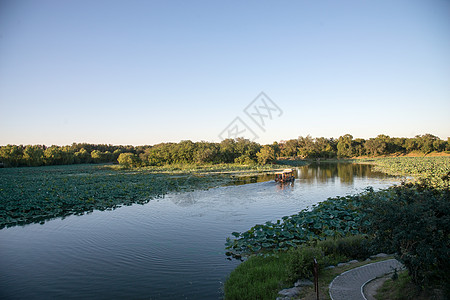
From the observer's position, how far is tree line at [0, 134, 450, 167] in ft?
211

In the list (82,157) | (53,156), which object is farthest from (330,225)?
(82,157)

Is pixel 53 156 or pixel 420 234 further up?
pixel 53 156

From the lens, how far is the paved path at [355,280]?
543 centimetres

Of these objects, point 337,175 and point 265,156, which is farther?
point 265,156

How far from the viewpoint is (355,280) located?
238 inches

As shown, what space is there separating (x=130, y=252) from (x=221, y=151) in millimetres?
58664

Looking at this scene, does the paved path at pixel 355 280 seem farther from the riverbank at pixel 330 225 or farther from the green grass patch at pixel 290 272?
the riverbank at pixel 330 225

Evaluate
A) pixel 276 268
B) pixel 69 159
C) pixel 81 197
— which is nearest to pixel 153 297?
pixel 276 268

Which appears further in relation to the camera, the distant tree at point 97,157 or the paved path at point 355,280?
the distant tree at point 97,157

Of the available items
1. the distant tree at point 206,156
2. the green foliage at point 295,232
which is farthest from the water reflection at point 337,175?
the distant tree at point 206,156

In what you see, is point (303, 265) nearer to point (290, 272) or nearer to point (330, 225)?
point (290, 272)

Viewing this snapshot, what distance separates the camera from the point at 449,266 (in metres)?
4.88

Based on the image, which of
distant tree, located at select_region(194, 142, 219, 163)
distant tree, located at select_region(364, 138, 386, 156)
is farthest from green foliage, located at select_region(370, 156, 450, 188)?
distant tree, located at select_region(364, 138, 386, 156)

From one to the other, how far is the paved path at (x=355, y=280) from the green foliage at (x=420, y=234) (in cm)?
87
